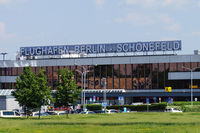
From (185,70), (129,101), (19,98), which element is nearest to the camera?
(19,98)

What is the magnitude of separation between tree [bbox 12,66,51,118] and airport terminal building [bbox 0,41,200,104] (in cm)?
5015

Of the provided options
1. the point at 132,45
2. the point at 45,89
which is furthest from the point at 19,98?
the point at 132,45

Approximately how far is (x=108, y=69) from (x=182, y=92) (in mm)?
23714

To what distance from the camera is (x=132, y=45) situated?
129125 mm

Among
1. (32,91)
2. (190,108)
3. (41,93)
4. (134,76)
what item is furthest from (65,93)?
(134,76)

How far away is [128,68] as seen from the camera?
132m

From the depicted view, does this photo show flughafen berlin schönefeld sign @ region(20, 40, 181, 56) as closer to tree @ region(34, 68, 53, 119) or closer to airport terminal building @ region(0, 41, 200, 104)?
airport terminal building @ region(0, 41, 200, 104)

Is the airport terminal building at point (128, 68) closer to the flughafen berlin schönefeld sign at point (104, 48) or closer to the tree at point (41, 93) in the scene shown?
the flughafen berlin schönefeld sign at point (104, 48)

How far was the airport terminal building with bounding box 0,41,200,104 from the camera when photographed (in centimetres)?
12650

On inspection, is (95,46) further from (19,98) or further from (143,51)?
(19,98)

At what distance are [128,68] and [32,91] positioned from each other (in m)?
62.9

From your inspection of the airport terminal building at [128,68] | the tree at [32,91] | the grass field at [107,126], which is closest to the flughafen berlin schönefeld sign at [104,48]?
the airport terminal building at [128,68]

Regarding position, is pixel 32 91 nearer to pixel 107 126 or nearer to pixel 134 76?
pixel 107 126

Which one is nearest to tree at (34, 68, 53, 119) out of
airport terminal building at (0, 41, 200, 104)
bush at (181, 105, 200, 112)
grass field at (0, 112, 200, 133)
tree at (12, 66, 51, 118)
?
tree at (12, 66, 51, 118)
